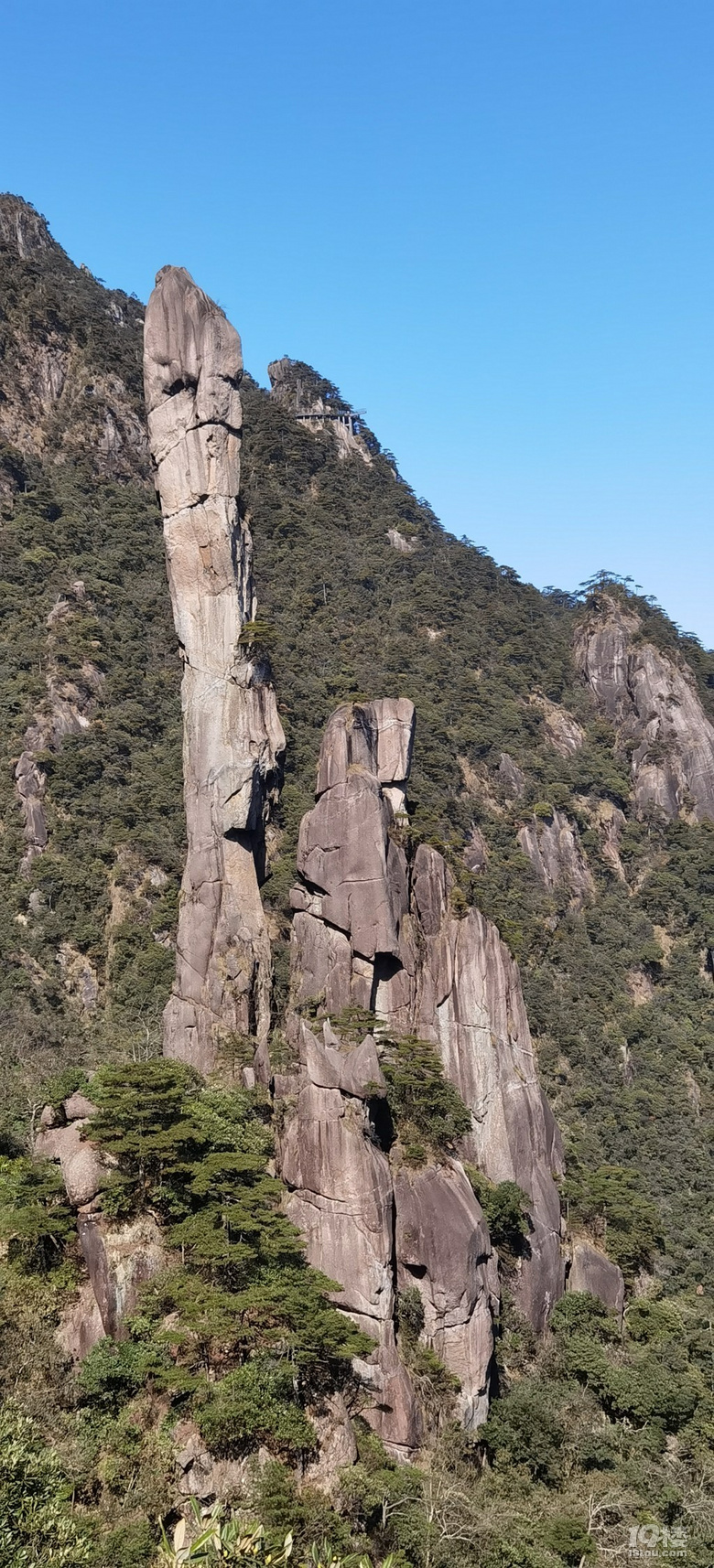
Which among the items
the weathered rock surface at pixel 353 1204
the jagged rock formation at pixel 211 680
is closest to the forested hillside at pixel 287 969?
the weathered rock surface at pixel 353 1204

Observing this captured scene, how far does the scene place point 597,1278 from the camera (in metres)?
31.8

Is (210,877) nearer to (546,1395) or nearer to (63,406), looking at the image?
(546,1395)

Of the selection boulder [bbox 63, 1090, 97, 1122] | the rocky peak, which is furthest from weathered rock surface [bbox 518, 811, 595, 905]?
the rocky peak

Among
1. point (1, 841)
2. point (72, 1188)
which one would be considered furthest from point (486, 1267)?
point (1, 841)

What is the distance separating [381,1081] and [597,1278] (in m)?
11.2

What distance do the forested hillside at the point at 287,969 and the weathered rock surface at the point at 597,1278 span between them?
0.65 m

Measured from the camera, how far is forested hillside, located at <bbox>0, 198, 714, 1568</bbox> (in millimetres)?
19297

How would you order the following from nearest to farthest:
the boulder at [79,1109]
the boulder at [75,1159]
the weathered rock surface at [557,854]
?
the boulder at [75,1159]
the boulder at [79,1109]
the weathered rock surface at [557,854]

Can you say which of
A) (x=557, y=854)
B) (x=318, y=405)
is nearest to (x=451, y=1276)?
(x=557, y=854)

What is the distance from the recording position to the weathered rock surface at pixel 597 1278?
103ft

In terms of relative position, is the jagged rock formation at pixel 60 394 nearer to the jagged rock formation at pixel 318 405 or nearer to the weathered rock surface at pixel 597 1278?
the jagged rock formation at pixel 318 405

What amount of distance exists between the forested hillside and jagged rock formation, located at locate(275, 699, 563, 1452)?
3.23 ft

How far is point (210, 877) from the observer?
31453 mm

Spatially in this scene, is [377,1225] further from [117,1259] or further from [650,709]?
[650,709]
